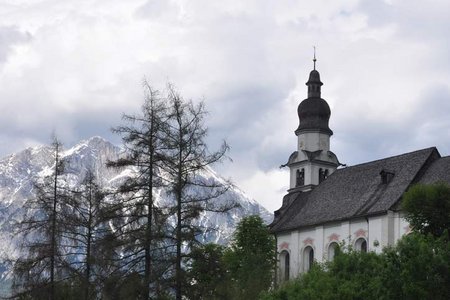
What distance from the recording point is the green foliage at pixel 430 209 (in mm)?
64875

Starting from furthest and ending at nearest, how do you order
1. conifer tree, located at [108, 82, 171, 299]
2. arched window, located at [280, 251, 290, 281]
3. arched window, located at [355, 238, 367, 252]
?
arched window, located at [280, 251, 290, 281] < arched window, located at [355, 238, 367, 252] < conifer tree, located at [108, 82, 171, 299]

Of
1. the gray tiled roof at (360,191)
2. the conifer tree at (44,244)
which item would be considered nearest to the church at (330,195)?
the gray tiled roof at (360,191)

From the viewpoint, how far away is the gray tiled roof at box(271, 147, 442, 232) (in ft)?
283

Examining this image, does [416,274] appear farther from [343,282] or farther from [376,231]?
[376,231]

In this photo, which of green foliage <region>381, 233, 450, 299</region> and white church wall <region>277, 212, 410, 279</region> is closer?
green foliage <region>381, 233, 450, 299</region>

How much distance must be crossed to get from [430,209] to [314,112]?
144 ft

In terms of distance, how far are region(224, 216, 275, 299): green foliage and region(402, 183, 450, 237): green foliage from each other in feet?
43.2

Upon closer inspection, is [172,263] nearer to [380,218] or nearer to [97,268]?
[97,268]

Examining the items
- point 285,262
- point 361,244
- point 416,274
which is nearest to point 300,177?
point 285,262

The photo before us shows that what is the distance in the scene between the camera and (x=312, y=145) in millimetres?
108125

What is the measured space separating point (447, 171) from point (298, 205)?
74.6ft

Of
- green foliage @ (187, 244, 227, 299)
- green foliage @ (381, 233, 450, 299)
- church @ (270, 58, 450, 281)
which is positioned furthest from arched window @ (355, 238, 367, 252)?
green foliage @ (187, 244, 227, 299)

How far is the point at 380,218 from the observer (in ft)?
278

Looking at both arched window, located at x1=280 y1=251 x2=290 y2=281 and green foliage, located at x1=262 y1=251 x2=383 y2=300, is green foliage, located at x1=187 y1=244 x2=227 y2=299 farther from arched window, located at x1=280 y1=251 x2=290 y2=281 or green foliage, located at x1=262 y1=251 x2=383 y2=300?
arched window, located at x1=280 y1=251 x2=290 y2=281
